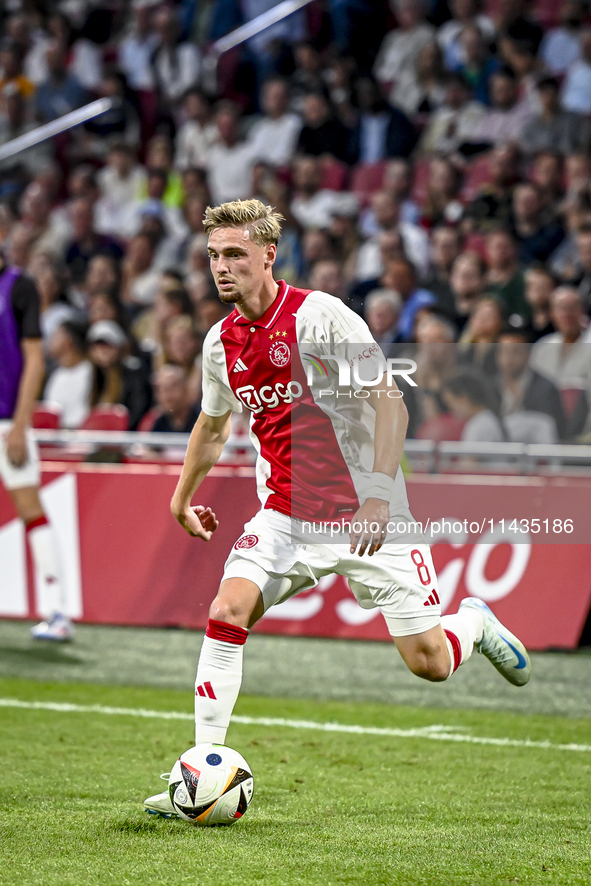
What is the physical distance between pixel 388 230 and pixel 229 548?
467 centimetres

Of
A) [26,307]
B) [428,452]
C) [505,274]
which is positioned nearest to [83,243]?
[505,274]

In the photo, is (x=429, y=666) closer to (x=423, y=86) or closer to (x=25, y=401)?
(x=25, y=401)

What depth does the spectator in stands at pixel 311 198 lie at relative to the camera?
12859mm

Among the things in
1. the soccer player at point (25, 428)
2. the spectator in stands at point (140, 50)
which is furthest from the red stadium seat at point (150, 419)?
the spectator in stands at point (140, 50)

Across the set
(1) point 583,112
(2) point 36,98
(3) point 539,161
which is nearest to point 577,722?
(3) point 539,161

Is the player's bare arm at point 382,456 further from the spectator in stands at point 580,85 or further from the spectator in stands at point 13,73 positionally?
the spectator in stands at point 13,73

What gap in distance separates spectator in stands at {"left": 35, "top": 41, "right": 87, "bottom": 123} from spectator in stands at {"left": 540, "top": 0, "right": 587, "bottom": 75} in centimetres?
650

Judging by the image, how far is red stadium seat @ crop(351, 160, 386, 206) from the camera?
13.1 metres

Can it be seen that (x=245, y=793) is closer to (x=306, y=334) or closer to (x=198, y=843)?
(x=198, y=843)

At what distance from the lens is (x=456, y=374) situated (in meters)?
9.12

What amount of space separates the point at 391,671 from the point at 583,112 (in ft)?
22.2

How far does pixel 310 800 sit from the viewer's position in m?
4.59

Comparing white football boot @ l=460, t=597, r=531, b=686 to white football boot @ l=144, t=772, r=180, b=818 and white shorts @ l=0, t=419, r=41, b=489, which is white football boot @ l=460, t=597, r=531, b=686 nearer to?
white football boot @ l=144, t=772, r=180, b=818

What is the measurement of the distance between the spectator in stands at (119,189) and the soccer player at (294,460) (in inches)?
413
